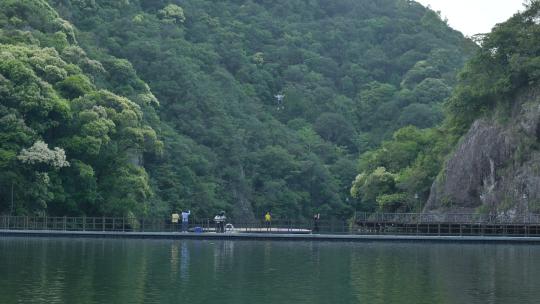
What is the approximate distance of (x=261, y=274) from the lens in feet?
117

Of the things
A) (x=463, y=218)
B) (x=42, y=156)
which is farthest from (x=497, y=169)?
(x=42, y=156)

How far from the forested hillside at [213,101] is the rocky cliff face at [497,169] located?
21.8ft

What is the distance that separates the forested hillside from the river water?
2203 centimetres

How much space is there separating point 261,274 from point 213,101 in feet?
275

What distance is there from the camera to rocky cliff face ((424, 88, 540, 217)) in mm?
71562

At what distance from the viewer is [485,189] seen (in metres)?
75.7

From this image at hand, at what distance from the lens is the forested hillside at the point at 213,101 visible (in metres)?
74.6

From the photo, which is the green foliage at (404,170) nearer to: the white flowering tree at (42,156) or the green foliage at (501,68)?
the green foliage at (501,68)

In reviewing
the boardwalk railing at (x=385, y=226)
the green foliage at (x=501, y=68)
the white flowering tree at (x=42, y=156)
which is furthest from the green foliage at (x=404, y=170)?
the white flowering tree at (x=42, y=156)

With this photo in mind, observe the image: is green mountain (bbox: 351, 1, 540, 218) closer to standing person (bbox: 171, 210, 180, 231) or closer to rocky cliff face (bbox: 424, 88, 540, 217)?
rocky cliff face (bbox: 424, 88, 540, 217)

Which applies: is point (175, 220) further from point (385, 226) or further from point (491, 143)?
point (491, 143)

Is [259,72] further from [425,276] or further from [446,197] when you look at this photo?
[425,276]

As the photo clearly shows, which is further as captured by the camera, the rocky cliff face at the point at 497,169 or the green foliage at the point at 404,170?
the green foliage at the point at 404,170

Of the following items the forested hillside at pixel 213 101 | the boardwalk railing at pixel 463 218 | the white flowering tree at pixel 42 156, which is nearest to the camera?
the boardwalk railing at pixel 463 218
